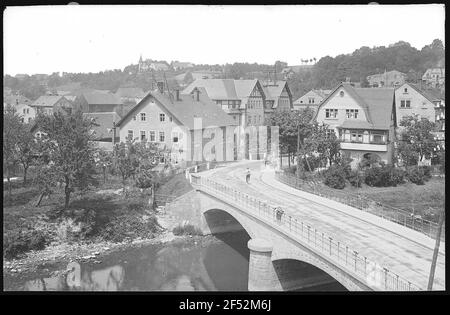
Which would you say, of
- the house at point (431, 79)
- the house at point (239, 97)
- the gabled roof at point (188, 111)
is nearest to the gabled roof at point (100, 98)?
the house at point (239, 97)

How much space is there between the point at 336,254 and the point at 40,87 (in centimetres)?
1542

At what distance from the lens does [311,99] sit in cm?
2588

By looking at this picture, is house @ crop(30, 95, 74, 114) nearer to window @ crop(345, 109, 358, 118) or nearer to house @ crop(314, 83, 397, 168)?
house @ crop(314, 83, 397, 168)

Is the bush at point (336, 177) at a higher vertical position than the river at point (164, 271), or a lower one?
Result: higher

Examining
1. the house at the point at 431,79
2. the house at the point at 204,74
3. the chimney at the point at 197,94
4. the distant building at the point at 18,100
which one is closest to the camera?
the house at the point at 431,79

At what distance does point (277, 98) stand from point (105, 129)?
816cm

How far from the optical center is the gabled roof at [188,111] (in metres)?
22.4

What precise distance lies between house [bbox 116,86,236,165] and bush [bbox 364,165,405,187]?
231 inches

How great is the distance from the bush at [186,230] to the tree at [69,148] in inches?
149

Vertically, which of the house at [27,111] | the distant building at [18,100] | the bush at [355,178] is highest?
the distant building at [18,100]

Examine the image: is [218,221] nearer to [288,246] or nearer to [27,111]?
[288,246]

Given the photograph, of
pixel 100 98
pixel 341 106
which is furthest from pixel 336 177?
pixel 100 98

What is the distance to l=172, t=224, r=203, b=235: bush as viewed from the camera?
2103cm

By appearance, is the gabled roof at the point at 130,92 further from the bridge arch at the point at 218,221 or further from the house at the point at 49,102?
the bridge arch at the point at 218,221
